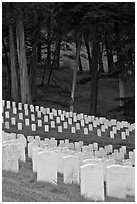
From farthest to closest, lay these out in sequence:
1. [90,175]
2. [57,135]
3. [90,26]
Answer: [90,26]
[57,135]
[90,175]

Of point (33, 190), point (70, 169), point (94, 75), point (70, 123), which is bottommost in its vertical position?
point (70, 123)

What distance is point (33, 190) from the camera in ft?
27.6

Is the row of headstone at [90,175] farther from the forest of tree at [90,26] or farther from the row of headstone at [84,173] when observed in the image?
the forest of tree at [90,26]

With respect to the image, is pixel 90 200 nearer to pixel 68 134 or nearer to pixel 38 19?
pixel 68 134

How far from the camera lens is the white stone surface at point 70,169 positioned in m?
9.54

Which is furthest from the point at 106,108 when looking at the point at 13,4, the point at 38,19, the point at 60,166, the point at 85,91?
the point at 60,166

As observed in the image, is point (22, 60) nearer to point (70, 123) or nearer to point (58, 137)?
point (70, 123)

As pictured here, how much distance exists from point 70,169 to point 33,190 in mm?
1325

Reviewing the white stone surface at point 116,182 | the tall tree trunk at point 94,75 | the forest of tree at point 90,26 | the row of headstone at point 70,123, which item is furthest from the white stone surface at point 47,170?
the tall tree trunk at point 94,75

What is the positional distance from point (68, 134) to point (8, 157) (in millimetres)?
9357

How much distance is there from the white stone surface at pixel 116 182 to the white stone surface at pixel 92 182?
0.38m

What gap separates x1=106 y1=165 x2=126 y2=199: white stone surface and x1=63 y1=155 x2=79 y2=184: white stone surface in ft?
2.25

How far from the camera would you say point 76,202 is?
328 inches

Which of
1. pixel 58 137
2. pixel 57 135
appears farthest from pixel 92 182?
pixel 57 135
